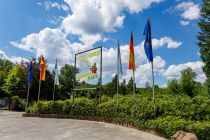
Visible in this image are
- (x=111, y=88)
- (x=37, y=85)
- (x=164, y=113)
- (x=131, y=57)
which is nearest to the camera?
(x=164, y=113)

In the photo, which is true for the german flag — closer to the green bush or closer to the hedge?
the hedge

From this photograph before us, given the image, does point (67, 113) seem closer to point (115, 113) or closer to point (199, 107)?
point (115, 113)

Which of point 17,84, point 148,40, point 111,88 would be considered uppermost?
point 111,88

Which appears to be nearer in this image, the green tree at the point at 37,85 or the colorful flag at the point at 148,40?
the colorful flag at the point at 148,40

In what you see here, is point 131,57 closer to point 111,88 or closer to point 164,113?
point 164,113

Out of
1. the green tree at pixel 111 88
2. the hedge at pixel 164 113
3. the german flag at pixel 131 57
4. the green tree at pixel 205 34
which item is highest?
the green tree at pixel 205 34

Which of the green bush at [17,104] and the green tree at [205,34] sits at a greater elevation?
the green tree at [205,34]

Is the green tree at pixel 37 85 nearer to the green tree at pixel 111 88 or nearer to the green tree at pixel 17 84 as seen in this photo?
the green tree at pixel 17 84

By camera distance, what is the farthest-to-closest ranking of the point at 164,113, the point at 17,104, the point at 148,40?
the point at 17,104 → the point at 148,40 → the point at 164,113

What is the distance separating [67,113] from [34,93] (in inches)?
849

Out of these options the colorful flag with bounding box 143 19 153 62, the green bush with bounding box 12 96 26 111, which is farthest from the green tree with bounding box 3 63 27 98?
the colorful flag with bounding box 143 19 153 62

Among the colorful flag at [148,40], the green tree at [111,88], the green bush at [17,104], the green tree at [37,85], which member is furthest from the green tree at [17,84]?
the colorful flag at [148,40]

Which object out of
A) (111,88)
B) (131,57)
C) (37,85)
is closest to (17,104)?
(37,85)

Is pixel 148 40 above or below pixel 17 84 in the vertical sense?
below
